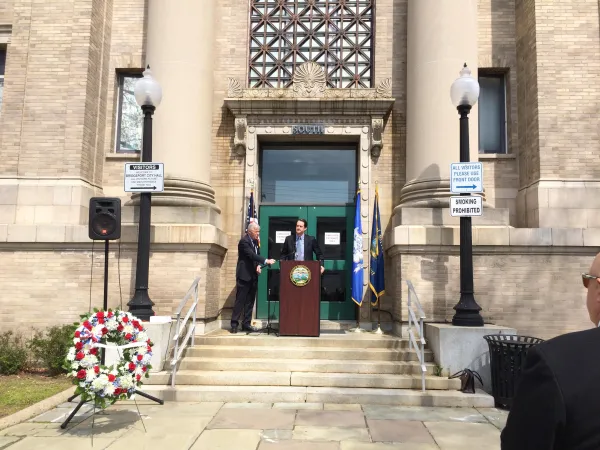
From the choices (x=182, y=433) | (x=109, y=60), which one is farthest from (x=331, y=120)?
(x=182, y=433)

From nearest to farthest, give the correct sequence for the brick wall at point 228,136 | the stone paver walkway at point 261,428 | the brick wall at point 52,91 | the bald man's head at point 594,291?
the bald man's head at point 594,291 → the stone paver walkway at point 261,428 → the brick wall at point 52,91 → the brick wall at point 228,136

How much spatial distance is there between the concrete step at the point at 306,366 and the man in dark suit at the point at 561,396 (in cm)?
716

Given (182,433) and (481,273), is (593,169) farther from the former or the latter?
(182,433)

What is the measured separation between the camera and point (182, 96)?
37.2ft

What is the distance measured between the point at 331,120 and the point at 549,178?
481 cm

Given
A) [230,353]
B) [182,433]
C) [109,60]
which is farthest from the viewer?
[109,60]

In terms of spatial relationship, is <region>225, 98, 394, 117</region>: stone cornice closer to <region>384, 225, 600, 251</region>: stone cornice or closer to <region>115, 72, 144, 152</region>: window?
<region>115, 72, 144, 152</region>: window

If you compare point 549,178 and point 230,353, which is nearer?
point 230,353

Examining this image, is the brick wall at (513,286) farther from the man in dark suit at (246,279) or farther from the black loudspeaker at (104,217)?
the black loudspeaker at (104,217)

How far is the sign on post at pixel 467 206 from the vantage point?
868 cm

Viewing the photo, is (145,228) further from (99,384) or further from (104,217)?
(99,384)

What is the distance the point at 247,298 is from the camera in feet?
34.4

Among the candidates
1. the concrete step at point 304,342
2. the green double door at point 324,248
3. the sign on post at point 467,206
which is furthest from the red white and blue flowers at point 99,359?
the green double door at point 324,248

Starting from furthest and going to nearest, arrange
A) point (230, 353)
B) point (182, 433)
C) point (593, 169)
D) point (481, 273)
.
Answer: point (593, 169), point (481, 273), point (230, 353), point (182, 433)
